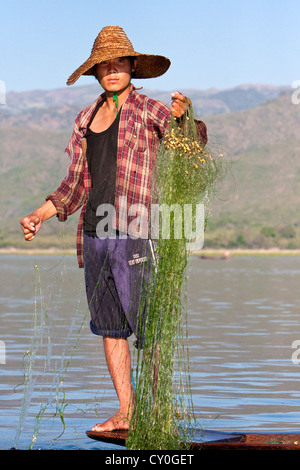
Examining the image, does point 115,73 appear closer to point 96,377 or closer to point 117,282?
point 117,282

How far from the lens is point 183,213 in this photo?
549cm

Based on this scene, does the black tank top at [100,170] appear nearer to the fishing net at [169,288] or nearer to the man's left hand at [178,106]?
the fishing net at [169,288]

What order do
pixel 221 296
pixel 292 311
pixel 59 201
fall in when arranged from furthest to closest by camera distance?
1. pixel 221 296
2. pixel 292 311
3. pixel 59 201

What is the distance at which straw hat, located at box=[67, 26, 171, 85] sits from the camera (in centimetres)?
588

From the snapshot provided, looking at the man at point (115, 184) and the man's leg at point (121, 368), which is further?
the man's leg at point (121, 368)

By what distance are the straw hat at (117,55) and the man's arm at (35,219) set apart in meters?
0.83

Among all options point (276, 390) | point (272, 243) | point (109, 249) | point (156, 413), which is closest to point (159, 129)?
point (109, 249)

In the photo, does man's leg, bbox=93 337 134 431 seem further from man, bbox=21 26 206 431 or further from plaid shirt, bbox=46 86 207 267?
plaid shirt, bbox=46 86 207 267

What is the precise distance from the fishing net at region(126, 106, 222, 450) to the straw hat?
23.6 inches

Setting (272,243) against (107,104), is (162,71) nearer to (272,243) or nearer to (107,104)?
(107,104)

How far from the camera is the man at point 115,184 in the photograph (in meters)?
5.67

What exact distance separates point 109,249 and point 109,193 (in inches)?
13.1

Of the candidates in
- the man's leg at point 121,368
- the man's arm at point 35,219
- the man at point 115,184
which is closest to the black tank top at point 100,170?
the man at point 115,184

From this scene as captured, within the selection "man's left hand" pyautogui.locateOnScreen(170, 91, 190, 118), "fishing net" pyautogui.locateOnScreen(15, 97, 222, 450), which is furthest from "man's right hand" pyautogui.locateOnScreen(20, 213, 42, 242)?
"man's left hand" pyautogui.locateOnScreen(170, 91, 190, 118)
